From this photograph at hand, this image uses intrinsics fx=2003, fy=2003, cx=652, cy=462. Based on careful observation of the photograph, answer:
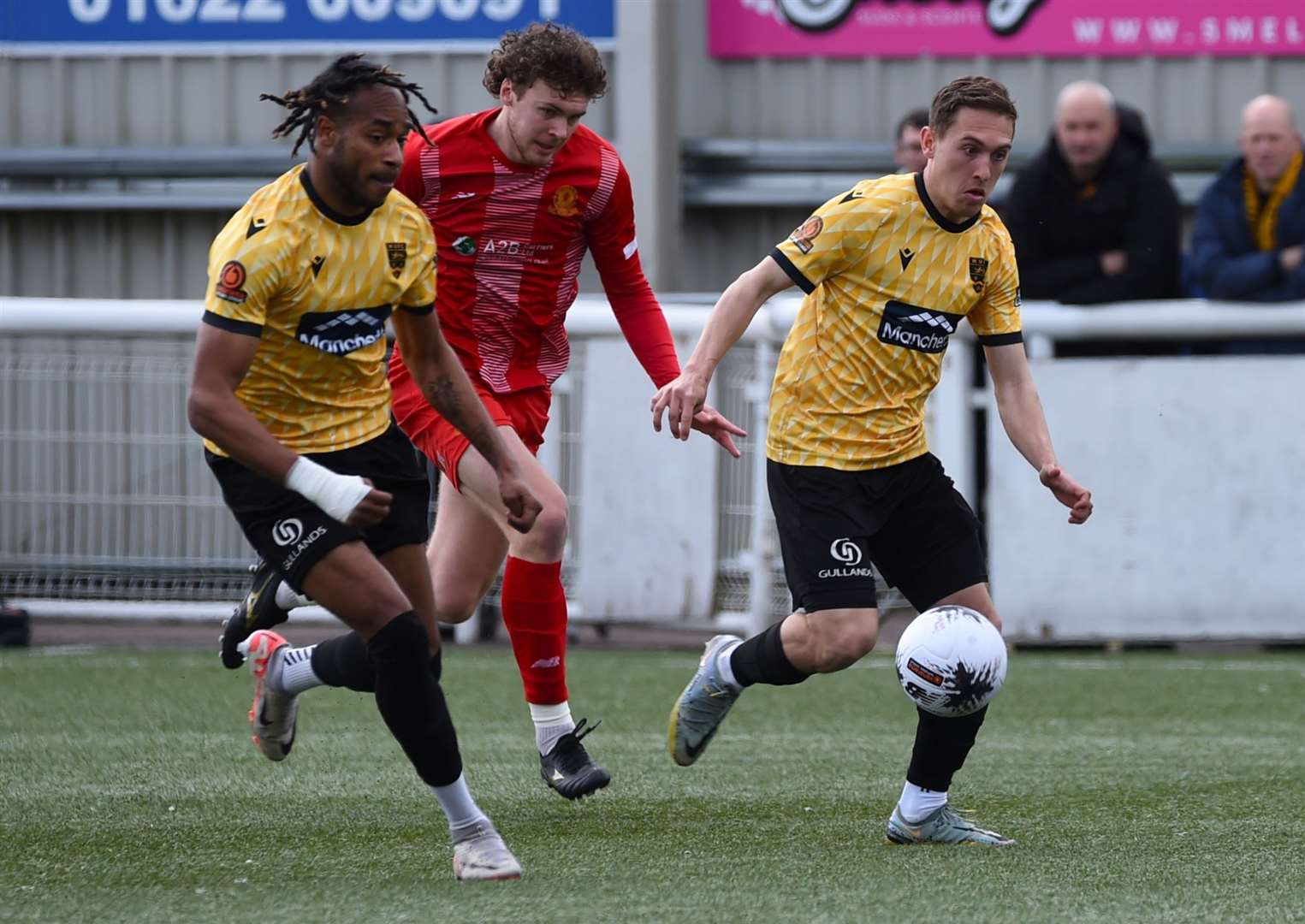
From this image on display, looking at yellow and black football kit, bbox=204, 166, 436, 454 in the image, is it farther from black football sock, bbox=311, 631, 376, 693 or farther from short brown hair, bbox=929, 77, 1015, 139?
short brown hair, bbox=929, 77, 1015, 139

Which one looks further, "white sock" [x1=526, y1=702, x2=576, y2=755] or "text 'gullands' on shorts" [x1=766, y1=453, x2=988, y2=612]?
"white sock" [x1=526, y1=702, x2=576, y2=755]

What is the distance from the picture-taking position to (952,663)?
182 inches

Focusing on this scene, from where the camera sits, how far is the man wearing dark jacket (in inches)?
351

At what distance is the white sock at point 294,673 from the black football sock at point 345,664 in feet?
0.29

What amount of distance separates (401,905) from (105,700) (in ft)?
12.6

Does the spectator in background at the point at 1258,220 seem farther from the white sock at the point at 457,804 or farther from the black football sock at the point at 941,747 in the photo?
the white sock at the point at 457,804

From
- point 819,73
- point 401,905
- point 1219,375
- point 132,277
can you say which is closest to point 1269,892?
point 401,905

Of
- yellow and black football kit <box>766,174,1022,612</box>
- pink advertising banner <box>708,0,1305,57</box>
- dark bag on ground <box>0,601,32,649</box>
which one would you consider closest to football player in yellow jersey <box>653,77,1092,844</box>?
yellow and black football kit <box>766,174,1022,612</box>

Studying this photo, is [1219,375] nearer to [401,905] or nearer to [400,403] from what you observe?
[400,403]

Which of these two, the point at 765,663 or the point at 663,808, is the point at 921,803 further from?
the point at 663,808

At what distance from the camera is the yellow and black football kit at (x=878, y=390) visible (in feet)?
16.6

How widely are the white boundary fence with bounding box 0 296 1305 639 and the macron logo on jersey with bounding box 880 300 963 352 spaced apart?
13.2 ft

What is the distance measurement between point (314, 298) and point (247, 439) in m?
0.41

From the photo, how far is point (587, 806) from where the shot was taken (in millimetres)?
5453
